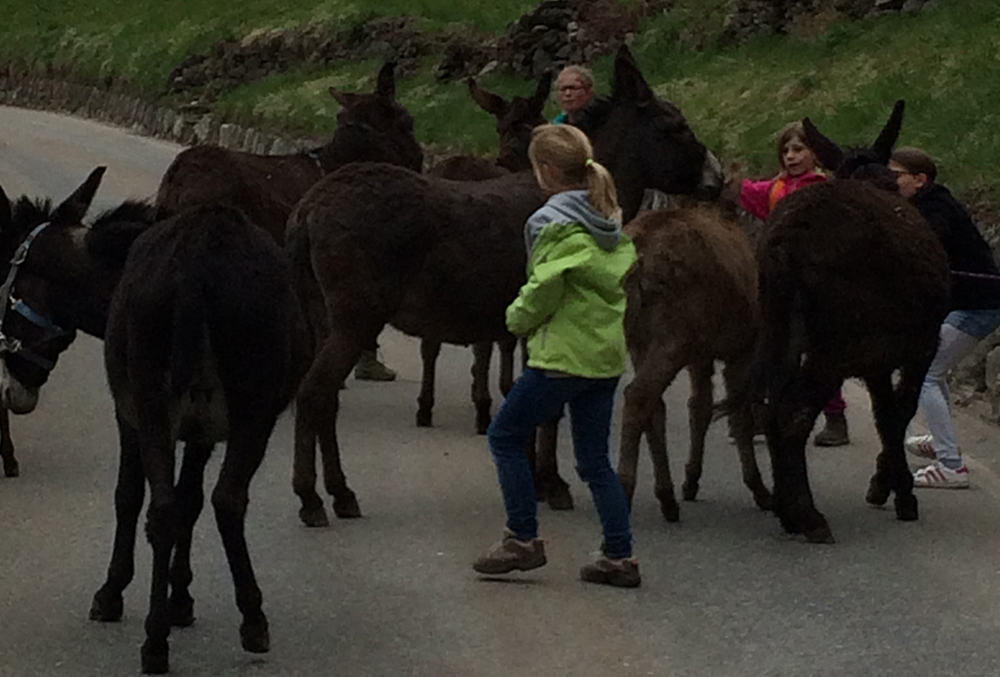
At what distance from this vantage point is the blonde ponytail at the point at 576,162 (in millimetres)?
7840

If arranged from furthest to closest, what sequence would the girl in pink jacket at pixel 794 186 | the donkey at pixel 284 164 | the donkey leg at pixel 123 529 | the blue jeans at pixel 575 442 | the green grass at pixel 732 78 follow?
the green grass at pixel 732 78, the donkey at pixel 284 164, the girl in pink jacket at pixel 794 186, the blue jeans at pixel 575 442, the donkey leg at pixel 123 529

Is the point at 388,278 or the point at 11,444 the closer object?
the point at 388,278

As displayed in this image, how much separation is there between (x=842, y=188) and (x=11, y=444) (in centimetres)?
472

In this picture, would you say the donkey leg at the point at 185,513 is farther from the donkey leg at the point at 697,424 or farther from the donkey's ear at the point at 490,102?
the donkey's ear at the point at 490,102

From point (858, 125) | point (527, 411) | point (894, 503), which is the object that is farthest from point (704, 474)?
point (858, 125)

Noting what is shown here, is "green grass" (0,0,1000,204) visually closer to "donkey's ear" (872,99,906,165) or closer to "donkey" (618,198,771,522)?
"donkey's ear" (872,99,906,165)

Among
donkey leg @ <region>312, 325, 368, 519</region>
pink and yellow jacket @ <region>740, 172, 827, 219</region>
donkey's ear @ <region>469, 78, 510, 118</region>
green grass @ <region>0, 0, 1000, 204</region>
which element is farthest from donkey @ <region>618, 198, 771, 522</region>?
green grass @ <region>0, 0, 1000, 204</region>

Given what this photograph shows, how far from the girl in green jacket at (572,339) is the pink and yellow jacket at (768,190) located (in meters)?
2.82

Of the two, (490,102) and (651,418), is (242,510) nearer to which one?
(651,418)

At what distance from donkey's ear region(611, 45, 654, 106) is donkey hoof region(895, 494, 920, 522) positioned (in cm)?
253

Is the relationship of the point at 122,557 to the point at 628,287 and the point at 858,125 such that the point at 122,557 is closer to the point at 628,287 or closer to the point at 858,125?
the point at 628,287

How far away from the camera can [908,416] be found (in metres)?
9.47

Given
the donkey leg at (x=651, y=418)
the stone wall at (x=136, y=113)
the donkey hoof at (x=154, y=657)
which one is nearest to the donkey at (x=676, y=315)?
the donkey leg at (x=651, y=418)

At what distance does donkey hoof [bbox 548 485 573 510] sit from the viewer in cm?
959
